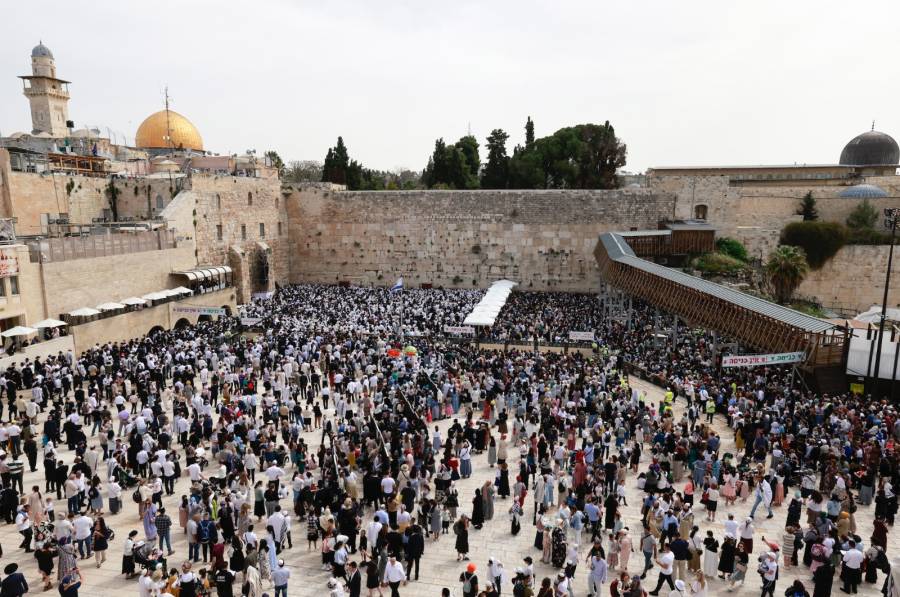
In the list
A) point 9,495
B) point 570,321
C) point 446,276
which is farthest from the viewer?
point 446,276

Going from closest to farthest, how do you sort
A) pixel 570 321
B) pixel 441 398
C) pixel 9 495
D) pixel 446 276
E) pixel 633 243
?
pixel 9 495 < pixel 441 398 < pixel 570 321 < pixel 633 243 < pixel 446 276

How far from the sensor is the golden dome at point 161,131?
1818 inches

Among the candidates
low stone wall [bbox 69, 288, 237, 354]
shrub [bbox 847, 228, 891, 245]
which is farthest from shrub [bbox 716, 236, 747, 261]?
low stone wall [bbox 69, 288, 237, 354]

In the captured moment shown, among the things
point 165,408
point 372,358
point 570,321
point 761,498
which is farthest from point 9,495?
point 570,321

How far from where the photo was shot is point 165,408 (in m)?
15.6

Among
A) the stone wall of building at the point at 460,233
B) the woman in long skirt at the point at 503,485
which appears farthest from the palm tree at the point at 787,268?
the woman in long skirt at the point at 503,485

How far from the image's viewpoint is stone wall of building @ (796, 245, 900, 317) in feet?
102

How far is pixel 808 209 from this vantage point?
112 feet

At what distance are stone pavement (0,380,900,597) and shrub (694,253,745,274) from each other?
19654mm

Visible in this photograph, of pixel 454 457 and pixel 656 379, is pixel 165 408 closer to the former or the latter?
pixel 454 457

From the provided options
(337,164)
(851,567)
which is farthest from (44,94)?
(851,567)

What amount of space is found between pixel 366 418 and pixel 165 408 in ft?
19.3

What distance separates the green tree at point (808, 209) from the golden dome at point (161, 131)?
1712 inches

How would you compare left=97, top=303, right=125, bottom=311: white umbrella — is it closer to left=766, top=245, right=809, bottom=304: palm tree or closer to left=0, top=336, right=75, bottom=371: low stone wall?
left=0, top=336, right=75, bottom=371: low stone wall
